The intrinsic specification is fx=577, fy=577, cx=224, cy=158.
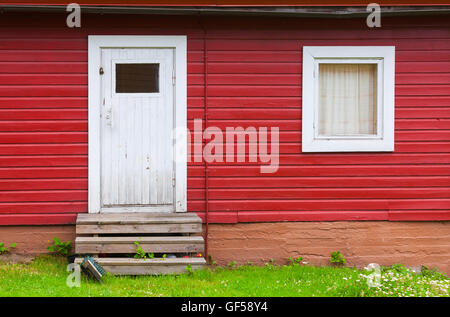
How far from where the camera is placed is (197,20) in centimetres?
776

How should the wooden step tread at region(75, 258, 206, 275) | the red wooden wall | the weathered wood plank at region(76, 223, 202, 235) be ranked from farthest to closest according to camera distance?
the red wooden wall, the weathered wood plank at region(76, 223, 202, 235), the wooden step tread at region(75, 258, 206, 275)

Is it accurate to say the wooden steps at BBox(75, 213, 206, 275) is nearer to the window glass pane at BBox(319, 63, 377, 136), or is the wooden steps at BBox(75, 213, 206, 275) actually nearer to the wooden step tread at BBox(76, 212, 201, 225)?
the wooden step tread at BBox(76, 212, 201, 225)

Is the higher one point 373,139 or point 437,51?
point 437,51

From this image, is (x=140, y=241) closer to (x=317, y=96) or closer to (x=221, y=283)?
Result: (x=221, y=283)

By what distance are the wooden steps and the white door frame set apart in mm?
343

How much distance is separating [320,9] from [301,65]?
2.56ft

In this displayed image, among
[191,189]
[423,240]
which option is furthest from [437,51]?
[191,189]

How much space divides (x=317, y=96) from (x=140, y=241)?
3.09m

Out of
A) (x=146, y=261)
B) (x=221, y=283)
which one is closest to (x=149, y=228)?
(x=146, y=261)

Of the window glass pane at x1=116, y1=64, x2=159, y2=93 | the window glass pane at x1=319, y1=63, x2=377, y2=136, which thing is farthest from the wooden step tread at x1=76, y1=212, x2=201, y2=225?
the window glass pane at x1=319, y1=63, x2=377, y2=136

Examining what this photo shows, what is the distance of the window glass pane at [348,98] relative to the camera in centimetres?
802

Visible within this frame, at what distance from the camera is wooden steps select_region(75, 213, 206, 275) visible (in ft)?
22.6

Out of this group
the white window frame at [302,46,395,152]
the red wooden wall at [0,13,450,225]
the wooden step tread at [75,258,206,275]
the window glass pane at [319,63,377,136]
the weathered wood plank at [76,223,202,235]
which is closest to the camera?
the wooden step tread at [75,258,206,275]

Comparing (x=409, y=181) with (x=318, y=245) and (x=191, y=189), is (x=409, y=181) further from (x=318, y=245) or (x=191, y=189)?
(x=191, y=189)
